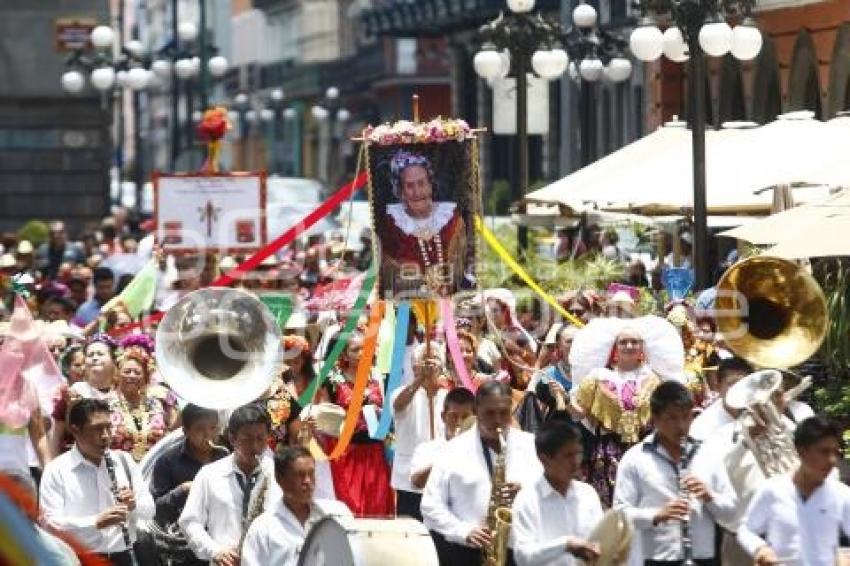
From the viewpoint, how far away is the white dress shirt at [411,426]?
1636cm

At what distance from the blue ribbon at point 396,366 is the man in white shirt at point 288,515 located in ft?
12.7

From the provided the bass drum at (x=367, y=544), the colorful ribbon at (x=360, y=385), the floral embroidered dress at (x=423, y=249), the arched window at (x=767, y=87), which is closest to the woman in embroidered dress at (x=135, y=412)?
the colorful ribbon at (x=360, y=385)

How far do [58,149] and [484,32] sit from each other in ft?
97.2

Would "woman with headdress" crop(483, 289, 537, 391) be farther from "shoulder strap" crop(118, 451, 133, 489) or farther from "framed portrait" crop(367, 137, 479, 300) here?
"shoulder strap" crop(118, 451, 133, 489)

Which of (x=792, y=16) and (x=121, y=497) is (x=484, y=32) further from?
(x=121, y=497)

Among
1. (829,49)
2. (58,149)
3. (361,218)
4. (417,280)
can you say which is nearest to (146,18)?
(58,149)

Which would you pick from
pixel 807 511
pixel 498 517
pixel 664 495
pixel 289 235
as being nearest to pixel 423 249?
→ pixel 289 235

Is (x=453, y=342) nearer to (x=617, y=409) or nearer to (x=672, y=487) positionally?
(x=617, y=409)

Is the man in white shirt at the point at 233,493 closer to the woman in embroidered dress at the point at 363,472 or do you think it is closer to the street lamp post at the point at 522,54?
the woman in embroidered dress at the point at 363,472

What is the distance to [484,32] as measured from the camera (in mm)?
30250

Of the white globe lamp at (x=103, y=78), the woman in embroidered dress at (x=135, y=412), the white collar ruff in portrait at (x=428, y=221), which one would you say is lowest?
the woman in embroidered dress at (x=135, y=412)

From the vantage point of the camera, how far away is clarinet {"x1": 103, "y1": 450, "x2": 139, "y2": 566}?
14.2 m

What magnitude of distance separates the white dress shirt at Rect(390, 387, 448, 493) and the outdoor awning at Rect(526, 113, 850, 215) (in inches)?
223

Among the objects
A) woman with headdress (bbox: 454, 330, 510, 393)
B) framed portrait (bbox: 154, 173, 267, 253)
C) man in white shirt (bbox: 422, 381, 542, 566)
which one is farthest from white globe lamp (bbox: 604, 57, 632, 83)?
man in white shirt (bbox: 422, 381, 542, 566)
